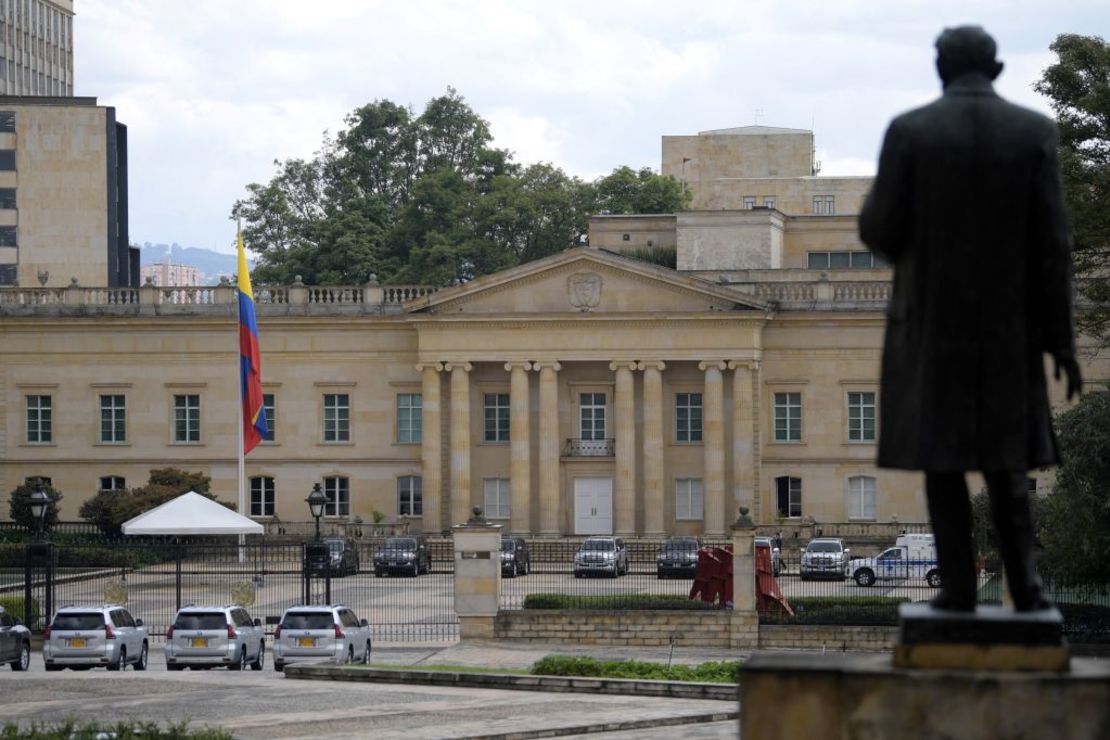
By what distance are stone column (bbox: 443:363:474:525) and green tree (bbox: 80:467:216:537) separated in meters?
7.88

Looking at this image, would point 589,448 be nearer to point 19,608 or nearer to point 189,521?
point 189,521

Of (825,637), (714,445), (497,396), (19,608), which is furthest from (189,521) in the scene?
(714,445)

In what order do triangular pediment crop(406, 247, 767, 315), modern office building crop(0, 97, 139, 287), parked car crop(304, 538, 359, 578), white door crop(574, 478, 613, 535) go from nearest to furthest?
1. parked car crop(304, 538, 359, 578)
2. triangular pediment crop(406, 247, 767, 315)
3. white door crop(574, 478, 613, 535)
4. modern office building crop(0, 97, 139, 287)

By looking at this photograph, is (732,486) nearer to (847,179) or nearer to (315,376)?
(315,376)

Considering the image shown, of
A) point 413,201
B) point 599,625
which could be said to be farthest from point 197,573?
point 413,201

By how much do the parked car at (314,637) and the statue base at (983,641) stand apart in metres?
26.5

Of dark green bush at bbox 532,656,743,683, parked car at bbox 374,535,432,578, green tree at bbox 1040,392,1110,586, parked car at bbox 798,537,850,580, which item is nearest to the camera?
dark green bush at bbox 532,656,743,683

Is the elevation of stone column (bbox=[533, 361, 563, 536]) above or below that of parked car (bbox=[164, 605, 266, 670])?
above

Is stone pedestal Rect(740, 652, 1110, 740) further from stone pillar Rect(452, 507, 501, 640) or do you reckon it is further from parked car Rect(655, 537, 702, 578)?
parked car Rect(655, 537, 702, 578)

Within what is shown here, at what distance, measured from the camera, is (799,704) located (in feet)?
36.0

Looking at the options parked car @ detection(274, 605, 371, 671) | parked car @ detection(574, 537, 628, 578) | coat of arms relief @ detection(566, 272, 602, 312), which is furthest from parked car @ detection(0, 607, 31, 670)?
coat of arms relief @ detection(566, 272, 602, 312)

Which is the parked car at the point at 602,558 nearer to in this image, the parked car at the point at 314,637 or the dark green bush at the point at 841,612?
the dark green bush at the point at 841,612

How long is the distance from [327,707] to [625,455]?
43855 mm

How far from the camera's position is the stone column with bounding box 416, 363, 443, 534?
7319cm
